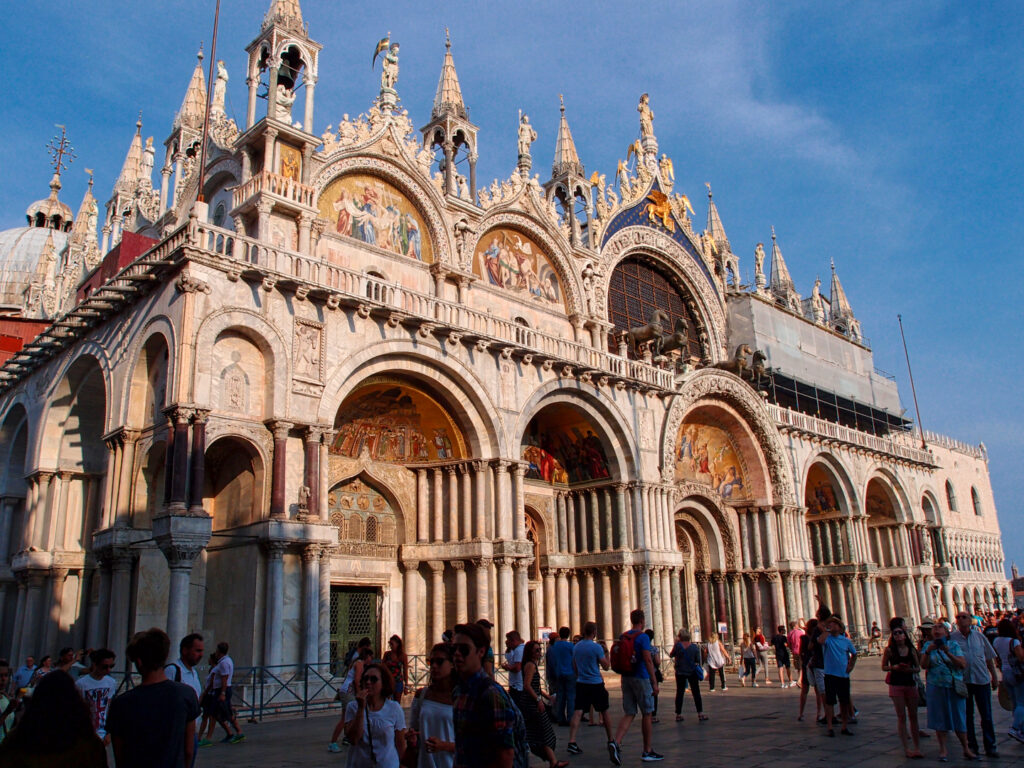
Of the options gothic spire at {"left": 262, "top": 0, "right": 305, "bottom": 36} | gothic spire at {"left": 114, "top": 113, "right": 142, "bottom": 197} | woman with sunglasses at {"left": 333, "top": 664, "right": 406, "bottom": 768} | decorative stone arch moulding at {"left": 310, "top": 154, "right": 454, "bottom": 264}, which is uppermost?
gothic spire at {"left": 114, "top": 113, "right": 142, "bottom": 197}

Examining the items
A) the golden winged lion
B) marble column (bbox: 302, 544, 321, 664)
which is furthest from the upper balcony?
the golden winged lion

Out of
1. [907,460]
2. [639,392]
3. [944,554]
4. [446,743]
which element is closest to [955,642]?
[446,743]

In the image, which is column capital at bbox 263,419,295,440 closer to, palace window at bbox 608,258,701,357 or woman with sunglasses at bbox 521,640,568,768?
woman with sunglasses at bbox 521,640,568,768

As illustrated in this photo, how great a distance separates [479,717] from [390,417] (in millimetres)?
16702

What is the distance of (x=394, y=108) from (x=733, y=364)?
14785 millimetres

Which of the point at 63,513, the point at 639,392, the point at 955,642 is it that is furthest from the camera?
the point at 639,392

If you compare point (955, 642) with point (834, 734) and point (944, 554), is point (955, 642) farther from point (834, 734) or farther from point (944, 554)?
point (944, 554)

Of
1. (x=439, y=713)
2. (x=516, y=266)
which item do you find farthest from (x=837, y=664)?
(x=516, y=266)

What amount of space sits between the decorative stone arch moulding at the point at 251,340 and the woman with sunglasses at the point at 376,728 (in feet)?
37.9

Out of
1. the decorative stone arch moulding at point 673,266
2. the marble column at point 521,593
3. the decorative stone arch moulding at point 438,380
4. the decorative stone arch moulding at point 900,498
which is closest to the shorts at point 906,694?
the marble column at point 521,593

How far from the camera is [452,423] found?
2089 centimetres

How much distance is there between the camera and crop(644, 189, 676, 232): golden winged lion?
32250 millimetres

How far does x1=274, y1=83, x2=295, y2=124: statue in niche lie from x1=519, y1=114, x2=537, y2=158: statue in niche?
8.50 m

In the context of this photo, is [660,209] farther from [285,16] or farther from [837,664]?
[837,664]
